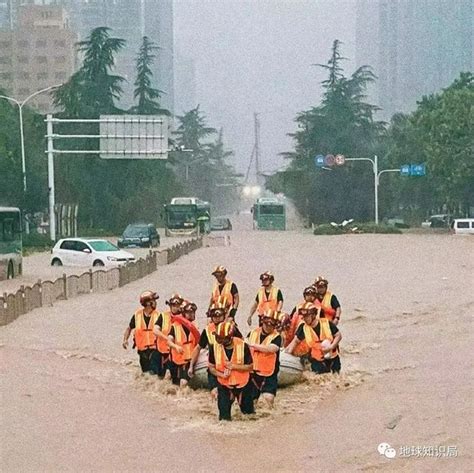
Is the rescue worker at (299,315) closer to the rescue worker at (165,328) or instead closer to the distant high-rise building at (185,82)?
the rescue worker at (165,328)

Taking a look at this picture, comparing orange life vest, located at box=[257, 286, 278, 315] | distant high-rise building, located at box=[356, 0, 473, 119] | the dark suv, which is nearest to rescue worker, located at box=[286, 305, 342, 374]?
orange life vest, located at box=[257, 286, 278, 315]

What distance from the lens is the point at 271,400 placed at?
11.2m

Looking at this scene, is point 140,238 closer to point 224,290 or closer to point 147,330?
point 224,290

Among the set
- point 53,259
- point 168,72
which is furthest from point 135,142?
point 168,72

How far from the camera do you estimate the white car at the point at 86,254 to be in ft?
124

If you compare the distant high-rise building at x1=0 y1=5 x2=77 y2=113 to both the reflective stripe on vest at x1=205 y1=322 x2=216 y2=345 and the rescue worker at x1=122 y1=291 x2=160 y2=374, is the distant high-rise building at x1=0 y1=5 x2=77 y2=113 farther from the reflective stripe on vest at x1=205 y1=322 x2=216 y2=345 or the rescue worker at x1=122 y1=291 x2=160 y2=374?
the reflective stripe on vest at x1=205 y1=322 x2=216 y2=345

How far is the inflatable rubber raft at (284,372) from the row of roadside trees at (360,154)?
58359mm

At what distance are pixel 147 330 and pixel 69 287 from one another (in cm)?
1183

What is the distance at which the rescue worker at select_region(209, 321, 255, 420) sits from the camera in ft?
34.0

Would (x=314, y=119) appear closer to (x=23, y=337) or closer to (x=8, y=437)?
(x=23, y=337)

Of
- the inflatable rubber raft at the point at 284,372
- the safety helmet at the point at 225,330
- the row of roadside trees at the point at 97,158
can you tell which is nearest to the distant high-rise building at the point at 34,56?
the row of roadside trees at the point at 97,158

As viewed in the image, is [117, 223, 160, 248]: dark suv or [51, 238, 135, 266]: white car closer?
[51, 238, 135, 266]: white car

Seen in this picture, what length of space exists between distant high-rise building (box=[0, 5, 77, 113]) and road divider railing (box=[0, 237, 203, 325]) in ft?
272

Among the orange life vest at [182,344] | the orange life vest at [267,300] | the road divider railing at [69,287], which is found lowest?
the road divider railing at [69,287]
